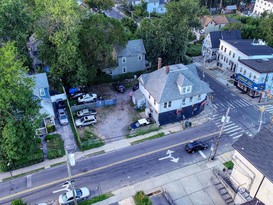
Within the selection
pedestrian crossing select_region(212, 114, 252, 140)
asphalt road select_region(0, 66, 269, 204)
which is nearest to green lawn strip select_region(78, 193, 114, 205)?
asphalt road select_region(0, 66, 269, 204)

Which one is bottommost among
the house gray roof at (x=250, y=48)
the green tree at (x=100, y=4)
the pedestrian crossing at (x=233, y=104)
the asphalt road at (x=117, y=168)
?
the asphalt road at (x=117, y=168)

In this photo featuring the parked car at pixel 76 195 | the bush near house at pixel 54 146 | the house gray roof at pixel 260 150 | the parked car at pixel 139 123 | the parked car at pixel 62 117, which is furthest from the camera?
the parked car at pixel 62 117

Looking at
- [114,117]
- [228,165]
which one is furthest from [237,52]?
[114,117]

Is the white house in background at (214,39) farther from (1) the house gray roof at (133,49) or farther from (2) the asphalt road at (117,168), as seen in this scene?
(2) the asphalt road at (117,168)

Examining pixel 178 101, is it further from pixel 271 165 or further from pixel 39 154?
pixel 39 154

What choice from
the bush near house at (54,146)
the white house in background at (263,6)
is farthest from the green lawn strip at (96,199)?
the white house in background at (263,6)

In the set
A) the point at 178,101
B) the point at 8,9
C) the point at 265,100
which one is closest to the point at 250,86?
the point at 265,100
